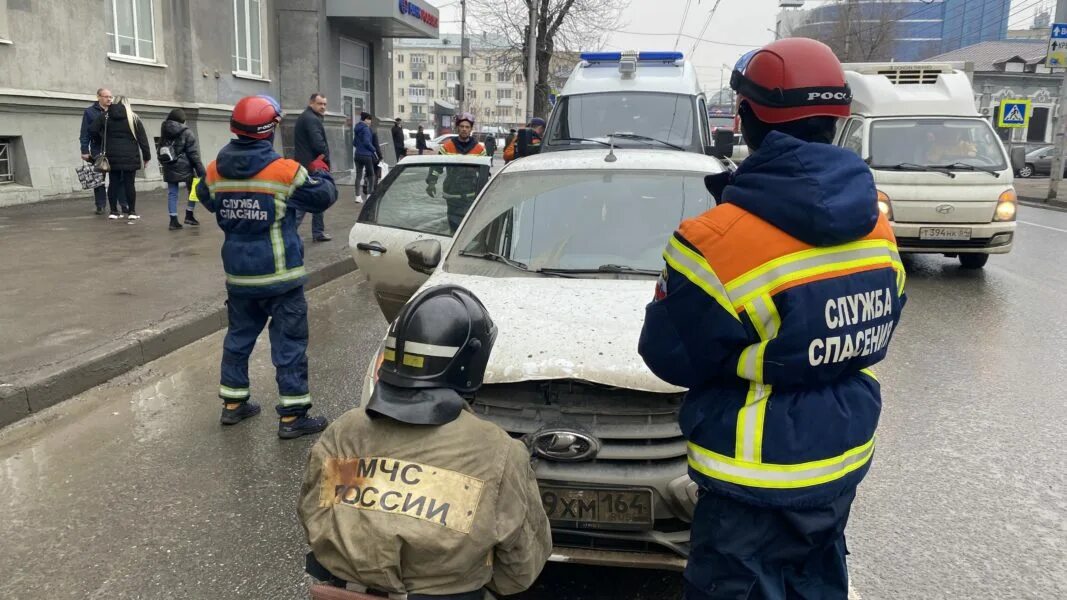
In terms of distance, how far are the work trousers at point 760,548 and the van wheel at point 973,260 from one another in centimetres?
950

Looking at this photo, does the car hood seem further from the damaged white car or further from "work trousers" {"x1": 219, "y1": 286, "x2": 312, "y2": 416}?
"work trousers" {"x1": 219, "y1": 286, "x2": 312, "y2": 416}

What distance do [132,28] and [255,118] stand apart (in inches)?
A: 535

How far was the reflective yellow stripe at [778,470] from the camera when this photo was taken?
184cm

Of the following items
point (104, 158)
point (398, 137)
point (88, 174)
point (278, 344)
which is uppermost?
point (398, 137)

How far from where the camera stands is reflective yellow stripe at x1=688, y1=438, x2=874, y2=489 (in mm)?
1844

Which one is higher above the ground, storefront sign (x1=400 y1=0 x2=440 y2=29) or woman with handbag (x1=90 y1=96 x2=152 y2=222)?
storefront sign (x1=400 y1=0 x2=440 y2=29)

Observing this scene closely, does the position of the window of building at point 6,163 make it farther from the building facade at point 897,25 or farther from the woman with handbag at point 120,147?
the building facade at point 897,25

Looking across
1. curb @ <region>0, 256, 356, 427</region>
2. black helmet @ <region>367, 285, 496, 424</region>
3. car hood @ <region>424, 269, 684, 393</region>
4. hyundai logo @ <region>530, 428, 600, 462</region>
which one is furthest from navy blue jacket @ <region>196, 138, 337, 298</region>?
black helmet @ <region>367, 285, 496, 424</region>

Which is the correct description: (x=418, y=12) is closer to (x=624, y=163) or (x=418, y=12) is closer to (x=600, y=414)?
(x=624, y=163)

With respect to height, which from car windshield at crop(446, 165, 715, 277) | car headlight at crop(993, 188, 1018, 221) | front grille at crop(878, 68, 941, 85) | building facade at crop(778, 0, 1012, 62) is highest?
building facade at crop(778, 0, 1012, 62)

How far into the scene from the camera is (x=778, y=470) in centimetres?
184

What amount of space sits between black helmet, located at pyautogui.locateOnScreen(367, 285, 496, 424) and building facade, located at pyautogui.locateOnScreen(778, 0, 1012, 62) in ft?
144

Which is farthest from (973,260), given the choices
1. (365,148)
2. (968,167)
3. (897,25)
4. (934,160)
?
(897,25)

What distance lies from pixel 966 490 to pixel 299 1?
2133 centimetres
